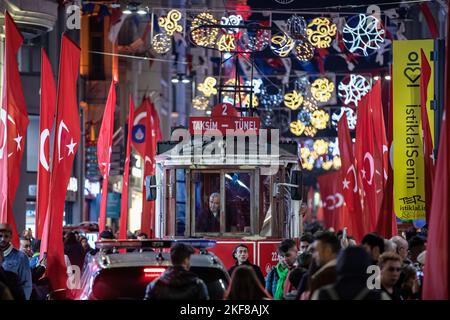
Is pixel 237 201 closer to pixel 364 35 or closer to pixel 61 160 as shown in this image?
pixel 61 160

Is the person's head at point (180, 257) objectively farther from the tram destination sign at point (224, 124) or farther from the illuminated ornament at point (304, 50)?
the illuminated ornament at point (304, 50)

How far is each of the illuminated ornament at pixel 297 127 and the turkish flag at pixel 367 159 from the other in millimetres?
20585

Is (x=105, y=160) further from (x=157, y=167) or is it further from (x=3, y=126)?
(x=3, y=126)

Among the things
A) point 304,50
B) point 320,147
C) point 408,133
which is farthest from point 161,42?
point 320,147

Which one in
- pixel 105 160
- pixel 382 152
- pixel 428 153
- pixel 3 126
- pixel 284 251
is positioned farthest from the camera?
pixel 105 160

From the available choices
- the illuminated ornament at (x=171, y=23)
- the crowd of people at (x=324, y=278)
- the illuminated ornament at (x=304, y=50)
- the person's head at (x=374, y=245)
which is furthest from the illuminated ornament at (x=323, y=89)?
the person's head at (x=374, y=245)

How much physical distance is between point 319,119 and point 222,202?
75.0 feet

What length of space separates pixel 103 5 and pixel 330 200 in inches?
879

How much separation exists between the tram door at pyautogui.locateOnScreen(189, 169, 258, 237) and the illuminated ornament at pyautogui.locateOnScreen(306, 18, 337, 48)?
8.46 m

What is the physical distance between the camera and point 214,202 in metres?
22.5

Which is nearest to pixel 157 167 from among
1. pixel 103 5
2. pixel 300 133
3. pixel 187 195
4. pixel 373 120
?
pixel 187 195

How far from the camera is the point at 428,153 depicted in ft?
73.3

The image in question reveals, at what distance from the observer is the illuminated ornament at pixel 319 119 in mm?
44469
